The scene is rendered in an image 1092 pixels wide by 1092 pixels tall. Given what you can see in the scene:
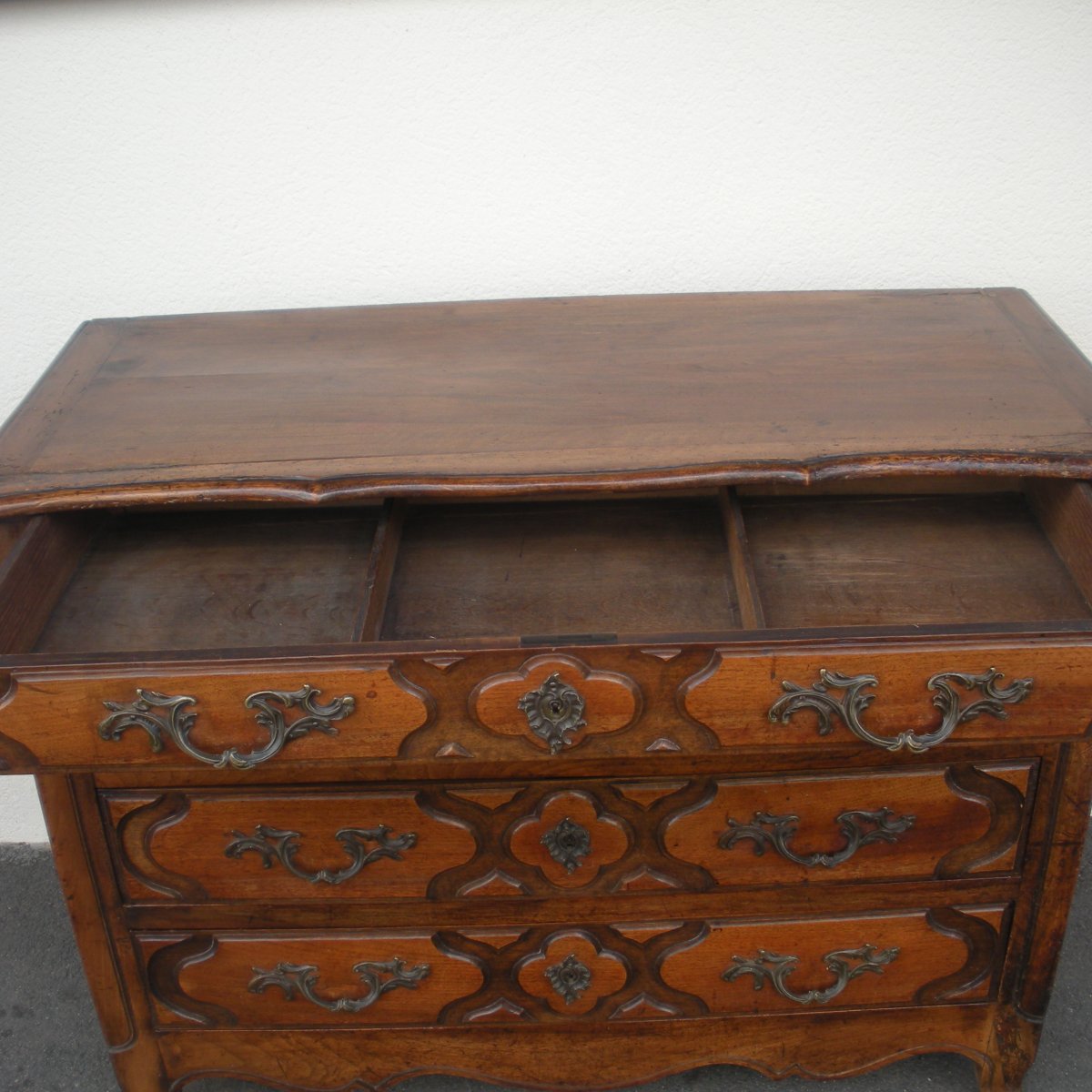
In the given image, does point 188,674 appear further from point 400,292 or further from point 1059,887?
point 1059,887

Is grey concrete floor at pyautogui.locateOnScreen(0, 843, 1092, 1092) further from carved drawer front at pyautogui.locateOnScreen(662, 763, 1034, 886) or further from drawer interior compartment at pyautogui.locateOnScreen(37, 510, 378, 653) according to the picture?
drawer interior compartment at pyautogui.locateOnScreen(37, 510, 378, 653)

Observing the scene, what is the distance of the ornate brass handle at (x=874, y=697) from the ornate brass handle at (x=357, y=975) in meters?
0.55

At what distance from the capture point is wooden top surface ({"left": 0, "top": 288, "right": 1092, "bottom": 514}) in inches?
44.4

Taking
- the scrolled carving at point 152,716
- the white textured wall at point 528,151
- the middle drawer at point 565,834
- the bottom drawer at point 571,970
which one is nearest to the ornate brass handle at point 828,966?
the bottom drawer at point 571,970

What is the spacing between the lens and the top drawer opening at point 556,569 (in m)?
1.19

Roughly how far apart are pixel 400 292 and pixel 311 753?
781 mm

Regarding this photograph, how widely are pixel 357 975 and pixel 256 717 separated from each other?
0.42 m

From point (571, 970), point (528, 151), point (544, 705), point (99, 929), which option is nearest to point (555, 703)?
point (544, 705)

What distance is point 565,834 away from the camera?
1.20 meters

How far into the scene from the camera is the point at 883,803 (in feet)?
3.91

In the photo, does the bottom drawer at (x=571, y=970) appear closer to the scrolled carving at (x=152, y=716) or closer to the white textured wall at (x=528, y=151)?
the scrolled carving at (x=152, y=716)

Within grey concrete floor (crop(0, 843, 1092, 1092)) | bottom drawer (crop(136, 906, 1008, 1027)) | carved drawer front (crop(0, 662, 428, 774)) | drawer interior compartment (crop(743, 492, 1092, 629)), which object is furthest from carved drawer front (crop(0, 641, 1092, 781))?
grey concrete floor (crop(0, 843, 1092, 1092))

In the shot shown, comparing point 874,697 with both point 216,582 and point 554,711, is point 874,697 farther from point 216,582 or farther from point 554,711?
point 216,582

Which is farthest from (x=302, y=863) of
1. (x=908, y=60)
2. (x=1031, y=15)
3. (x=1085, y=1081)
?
(x=1031, y=15)
